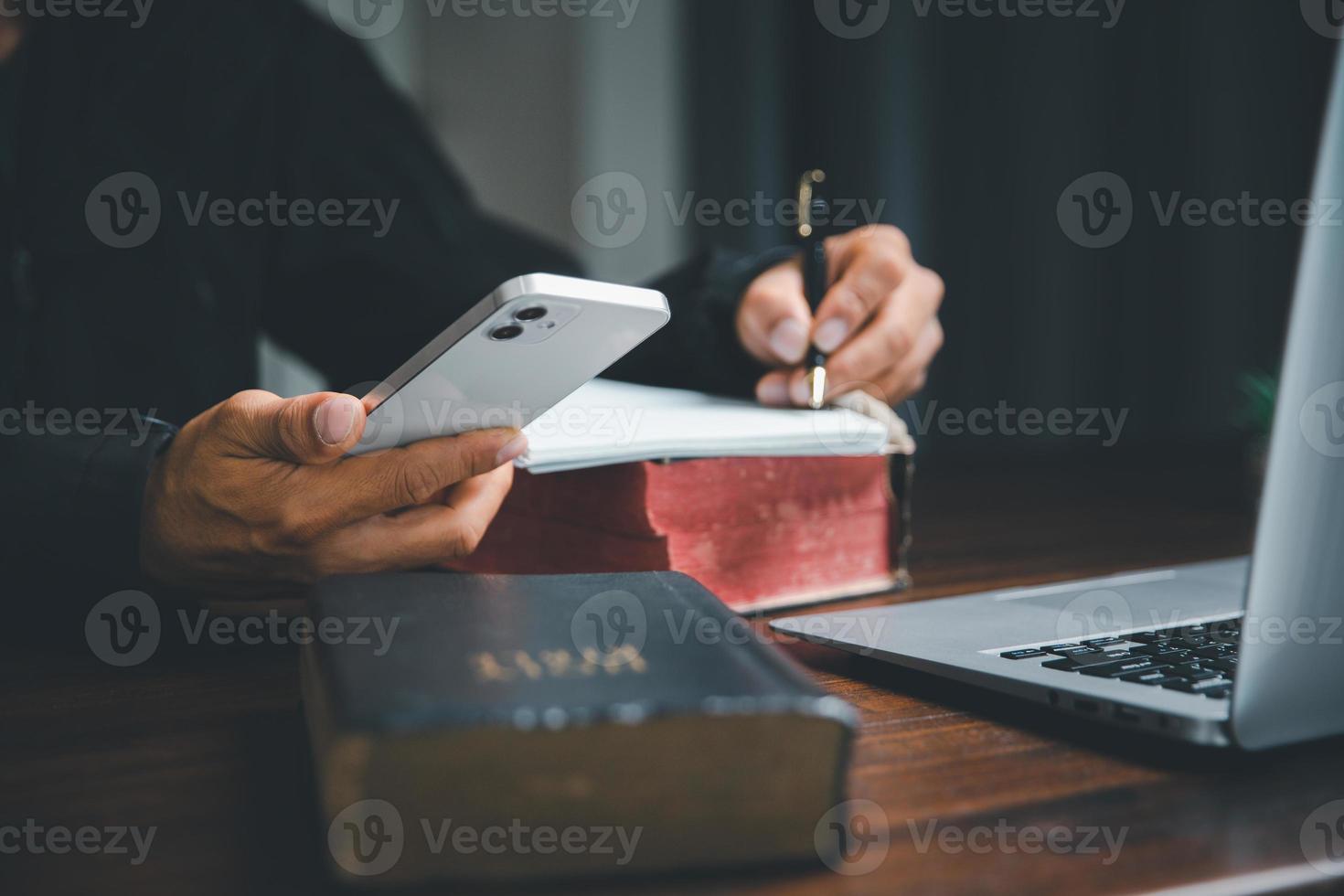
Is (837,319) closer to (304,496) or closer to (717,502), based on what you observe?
(717,502)

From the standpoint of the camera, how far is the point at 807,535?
25.6 inches

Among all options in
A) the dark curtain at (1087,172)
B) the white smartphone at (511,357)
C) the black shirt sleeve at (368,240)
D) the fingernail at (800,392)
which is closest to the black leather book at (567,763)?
the white smartphone at (511,357)

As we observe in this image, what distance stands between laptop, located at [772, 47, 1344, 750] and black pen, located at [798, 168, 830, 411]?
1.04 feet

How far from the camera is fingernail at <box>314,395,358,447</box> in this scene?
1.43 feet

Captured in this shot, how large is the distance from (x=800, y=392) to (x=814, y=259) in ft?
0.43

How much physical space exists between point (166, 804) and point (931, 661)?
0.97 feet

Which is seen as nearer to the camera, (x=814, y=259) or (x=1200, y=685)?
(x=1200, y=685)

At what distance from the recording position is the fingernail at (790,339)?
2.53ft

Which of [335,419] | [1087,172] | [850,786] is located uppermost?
[1087,172]

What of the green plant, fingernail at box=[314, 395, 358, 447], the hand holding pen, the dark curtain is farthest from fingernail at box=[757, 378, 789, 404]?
the dark curtain

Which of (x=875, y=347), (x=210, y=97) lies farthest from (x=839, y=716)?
(x=210, y=97)

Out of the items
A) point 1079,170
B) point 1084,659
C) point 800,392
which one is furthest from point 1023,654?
point 1079,170

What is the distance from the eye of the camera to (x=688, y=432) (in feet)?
1.89

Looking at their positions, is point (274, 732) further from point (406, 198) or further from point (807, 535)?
point (406, 198)
